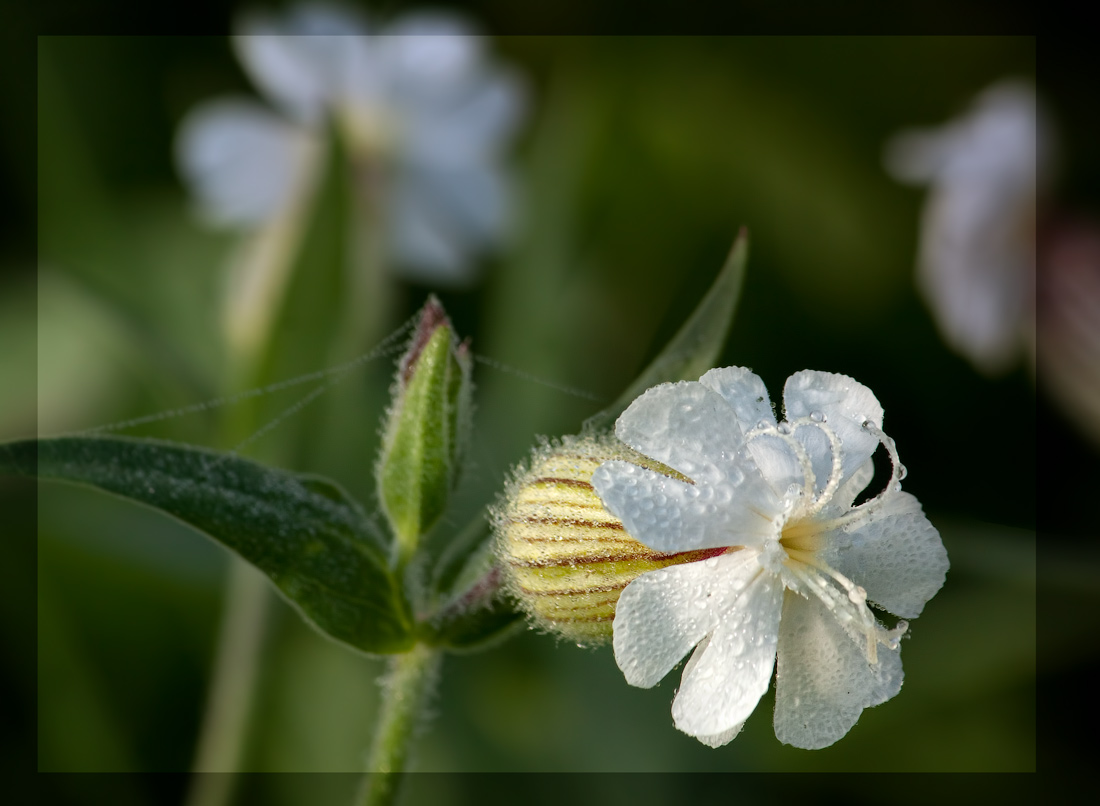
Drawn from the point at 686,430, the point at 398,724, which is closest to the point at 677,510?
the point at 686,430

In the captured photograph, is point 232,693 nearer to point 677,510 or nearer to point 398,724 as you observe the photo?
point 398,724

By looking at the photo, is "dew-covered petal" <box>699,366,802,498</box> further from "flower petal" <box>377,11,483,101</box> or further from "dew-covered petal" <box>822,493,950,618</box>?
"flower petal" <box>377,11,483,101</box>

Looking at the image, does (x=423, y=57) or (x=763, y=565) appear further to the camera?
(x=423, y=57)

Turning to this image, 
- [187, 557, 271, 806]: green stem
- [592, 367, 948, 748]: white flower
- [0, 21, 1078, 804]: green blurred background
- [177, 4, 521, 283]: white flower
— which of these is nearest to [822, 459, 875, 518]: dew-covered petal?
[592, 367, 948, 748]: white flower

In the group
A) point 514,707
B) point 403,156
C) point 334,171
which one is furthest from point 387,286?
point 514,707

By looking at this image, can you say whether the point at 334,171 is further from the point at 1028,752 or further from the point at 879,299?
the point at 1028,752

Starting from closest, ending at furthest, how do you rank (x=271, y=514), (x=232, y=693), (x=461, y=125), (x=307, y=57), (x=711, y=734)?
(x=711, y=734)
(x=271, y=514)
(x=232, y=693)
(x=307, y=57)
(x=461, y=125)
